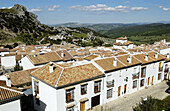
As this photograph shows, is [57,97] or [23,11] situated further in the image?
[23,11]

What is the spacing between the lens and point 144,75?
1210 inches

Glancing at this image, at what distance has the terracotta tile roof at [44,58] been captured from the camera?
3716 centimetres

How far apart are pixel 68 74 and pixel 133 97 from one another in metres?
13.7

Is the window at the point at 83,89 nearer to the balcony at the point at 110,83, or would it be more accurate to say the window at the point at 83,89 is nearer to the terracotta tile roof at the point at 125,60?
the balcony at the point at 110,83

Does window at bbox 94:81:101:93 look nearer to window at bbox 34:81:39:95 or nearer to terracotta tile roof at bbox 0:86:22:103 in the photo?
window at bbox 34:81:39:95

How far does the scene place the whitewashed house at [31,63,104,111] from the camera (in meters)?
19.7

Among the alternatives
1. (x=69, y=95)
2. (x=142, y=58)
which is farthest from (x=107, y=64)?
(x=142, y=58)

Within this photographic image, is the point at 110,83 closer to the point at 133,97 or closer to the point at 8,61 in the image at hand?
the point at 133,97

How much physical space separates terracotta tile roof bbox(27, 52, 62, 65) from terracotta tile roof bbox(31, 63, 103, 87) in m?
13.9

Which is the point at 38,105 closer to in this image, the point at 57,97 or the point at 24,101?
the point at 24,101

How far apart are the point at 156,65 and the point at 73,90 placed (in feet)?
71.5

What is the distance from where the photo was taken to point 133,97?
27312 millimetres

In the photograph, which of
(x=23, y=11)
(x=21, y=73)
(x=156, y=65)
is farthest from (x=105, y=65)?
(x=23, y=11)

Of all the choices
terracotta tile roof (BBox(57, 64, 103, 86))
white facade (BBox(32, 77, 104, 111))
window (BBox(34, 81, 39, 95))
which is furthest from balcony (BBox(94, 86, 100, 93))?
window (BBox(34, 81, 39, 95))
